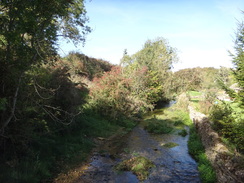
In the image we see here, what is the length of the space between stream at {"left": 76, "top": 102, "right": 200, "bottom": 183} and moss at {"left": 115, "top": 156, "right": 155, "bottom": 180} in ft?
0.60

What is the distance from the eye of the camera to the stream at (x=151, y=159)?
6.71 metres

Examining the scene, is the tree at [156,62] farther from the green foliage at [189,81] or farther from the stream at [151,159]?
the stream at [151,159]

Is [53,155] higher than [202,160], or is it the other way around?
[53,155]

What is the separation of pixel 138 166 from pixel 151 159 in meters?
1.45

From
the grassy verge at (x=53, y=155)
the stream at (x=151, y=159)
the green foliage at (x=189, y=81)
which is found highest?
the green foliage at (x=189, y=81)

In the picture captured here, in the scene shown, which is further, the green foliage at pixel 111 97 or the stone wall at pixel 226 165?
the green foliage at pixel 111 97

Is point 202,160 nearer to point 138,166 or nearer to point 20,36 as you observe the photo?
point 138,166

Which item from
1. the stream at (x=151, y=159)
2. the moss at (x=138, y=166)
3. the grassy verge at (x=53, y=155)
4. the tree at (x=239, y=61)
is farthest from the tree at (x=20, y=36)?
the tree at (x=239, y=61)

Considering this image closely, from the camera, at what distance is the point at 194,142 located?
10.4 m

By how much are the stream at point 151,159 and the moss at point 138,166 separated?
0.18m

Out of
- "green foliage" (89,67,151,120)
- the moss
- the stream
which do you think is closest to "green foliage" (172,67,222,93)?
"green foliage" (89,67,151,120)

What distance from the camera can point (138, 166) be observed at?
7.34m

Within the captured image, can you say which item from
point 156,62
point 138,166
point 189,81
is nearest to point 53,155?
point 138,166

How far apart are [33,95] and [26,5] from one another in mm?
3577
